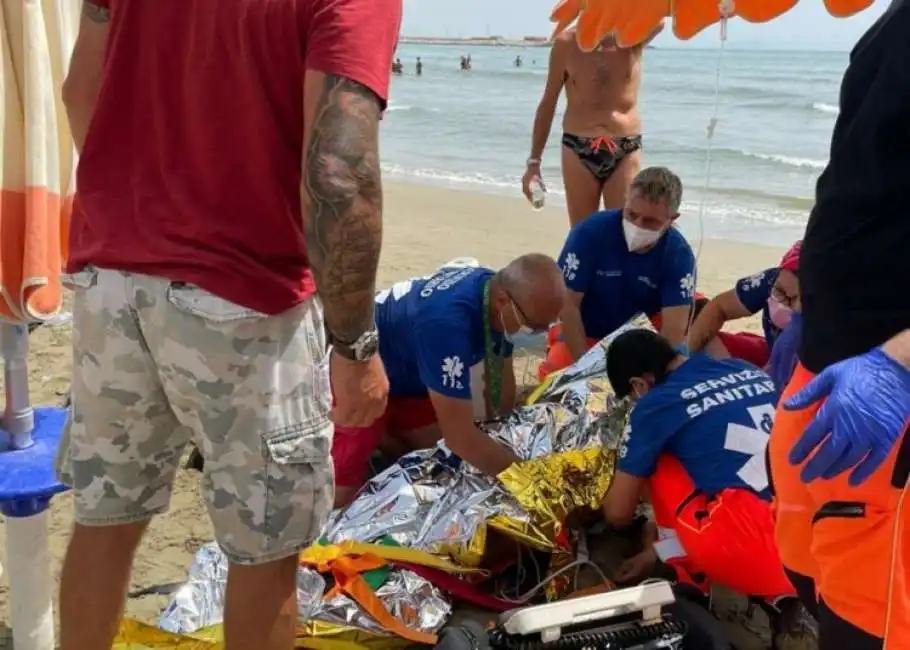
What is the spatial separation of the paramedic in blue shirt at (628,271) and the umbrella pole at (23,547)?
7.40 ft

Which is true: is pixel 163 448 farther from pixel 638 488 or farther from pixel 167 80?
pixel 638 488

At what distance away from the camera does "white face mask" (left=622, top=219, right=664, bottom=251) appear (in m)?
3.96

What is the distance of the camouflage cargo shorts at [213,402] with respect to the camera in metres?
1.64

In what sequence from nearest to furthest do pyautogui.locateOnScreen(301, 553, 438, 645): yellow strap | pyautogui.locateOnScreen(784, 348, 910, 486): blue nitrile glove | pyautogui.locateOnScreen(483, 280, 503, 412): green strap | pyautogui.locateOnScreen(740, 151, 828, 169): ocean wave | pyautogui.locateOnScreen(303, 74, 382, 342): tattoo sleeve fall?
pyautogui.locateOnScreen(784, 348, 910, 486): blue nitrile glove
pyautogui.locateOnScreen(303, 74, 382, 342): tattoo sleeve
pyautogui.locateOnScreen(301, 553, 438, 645): yellow strap
pyautogui.locateOnScreen(483, 280, 503, 412): green strap
pyautogui.locateOnScreen(740, 151, 828, 169): ocean wave

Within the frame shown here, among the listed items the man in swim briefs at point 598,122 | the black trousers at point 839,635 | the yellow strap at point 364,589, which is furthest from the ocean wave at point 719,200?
the black trousers at point 839,635

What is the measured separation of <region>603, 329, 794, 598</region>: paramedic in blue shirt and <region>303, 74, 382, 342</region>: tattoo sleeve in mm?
1368

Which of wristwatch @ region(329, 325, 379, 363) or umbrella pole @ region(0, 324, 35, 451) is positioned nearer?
wristwatch @ region(329, 325, 379, 363)

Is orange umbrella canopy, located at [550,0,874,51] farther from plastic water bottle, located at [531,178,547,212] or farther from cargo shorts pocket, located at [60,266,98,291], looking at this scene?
cargo shorts pocket, located at [60,266,98,291]

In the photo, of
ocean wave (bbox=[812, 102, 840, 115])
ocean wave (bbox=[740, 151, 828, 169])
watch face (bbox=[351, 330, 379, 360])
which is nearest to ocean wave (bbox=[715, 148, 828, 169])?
ocean wave (bbox=[740, 151, 828, 169])

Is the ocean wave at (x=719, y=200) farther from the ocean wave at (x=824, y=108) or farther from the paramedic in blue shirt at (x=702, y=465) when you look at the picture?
the ocean wave at (x=824, y=108)

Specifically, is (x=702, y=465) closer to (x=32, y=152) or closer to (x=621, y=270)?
(x=621, y=270)

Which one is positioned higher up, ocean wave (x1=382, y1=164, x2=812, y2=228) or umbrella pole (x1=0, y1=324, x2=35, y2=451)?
umbrella pole (x1=0, y1=324, x2=35, y2=451)

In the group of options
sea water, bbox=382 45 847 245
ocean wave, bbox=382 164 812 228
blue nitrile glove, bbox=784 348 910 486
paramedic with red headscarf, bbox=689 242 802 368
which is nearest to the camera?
blue nitrile glove, bbox=784 348 910 486

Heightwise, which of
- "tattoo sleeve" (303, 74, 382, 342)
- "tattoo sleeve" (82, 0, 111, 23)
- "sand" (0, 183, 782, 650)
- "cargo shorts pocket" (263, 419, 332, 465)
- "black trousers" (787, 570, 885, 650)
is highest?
"tattoo sleeve" (82, 0, 111, 23)
